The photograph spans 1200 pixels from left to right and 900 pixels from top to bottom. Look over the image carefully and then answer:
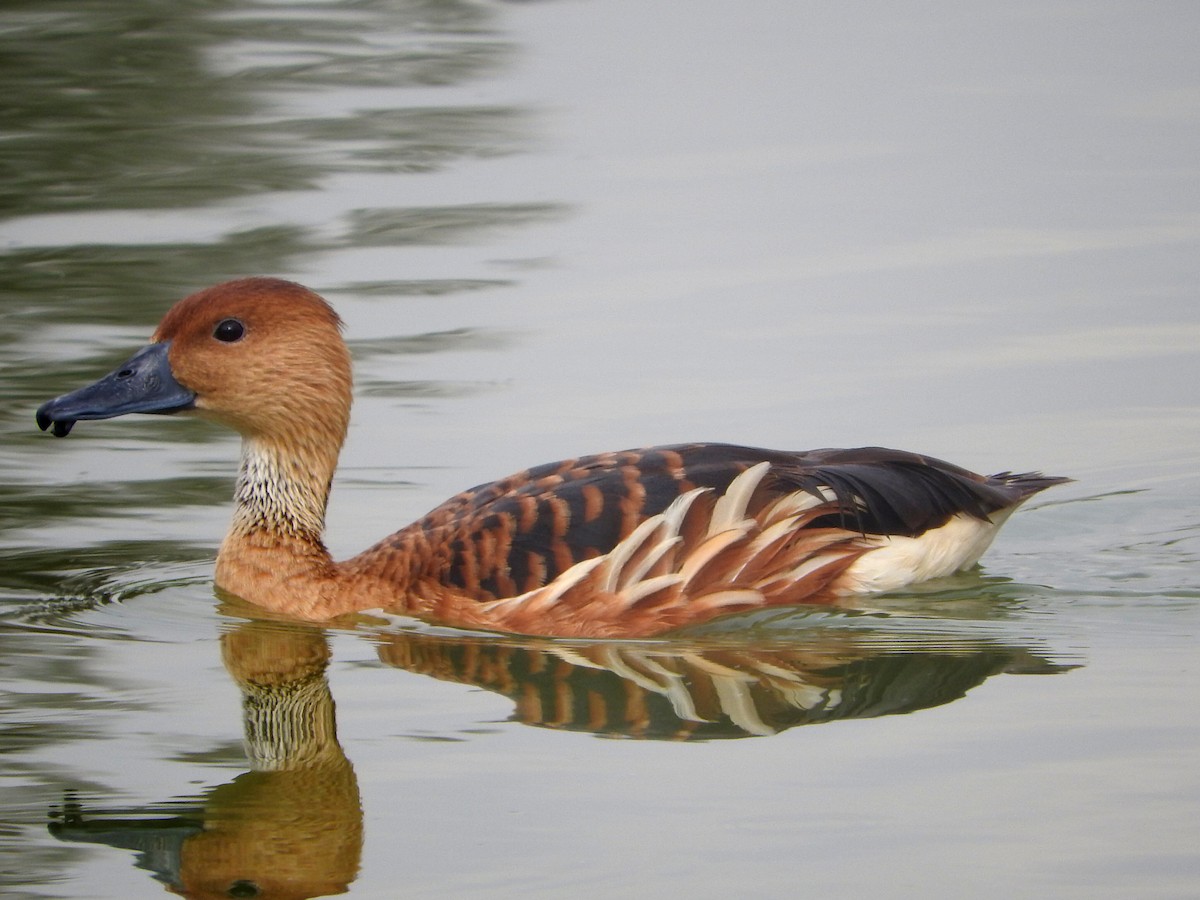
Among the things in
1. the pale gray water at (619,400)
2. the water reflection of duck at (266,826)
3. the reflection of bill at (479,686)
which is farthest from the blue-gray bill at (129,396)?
the water reflection of duck at (266,826)

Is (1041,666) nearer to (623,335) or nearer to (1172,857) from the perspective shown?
(1172,857)

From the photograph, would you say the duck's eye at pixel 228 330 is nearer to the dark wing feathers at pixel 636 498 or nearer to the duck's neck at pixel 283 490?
the duck's neck at pixel 283 490

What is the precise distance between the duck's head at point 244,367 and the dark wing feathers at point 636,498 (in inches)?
32.8

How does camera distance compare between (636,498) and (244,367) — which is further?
(244,367)

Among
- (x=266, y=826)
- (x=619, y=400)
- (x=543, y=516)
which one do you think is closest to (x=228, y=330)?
(x=543, y=516)

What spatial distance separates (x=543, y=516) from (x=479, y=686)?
110 centimetres

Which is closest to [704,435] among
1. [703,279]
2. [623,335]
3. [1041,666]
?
Result: [623,335]

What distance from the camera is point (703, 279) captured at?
13281 mm

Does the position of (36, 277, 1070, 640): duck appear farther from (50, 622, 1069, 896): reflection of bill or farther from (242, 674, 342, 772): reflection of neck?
(242, 674, 342, 772): reflection of neck

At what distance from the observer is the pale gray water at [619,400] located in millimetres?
6316

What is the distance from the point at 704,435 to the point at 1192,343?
310 centimetres

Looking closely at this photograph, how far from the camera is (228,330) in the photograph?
9.27 metres

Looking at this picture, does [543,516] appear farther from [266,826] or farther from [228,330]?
[266,826]

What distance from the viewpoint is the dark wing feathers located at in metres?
8.68
